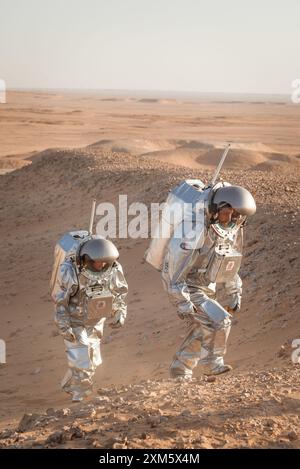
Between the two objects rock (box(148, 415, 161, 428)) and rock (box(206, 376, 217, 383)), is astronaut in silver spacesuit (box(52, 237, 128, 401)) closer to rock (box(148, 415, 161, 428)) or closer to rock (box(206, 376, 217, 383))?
rock (box(206, 376, 217, 383))

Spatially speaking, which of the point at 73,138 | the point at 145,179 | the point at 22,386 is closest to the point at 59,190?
the point at 145,179

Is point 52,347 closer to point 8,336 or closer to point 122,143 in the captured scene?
point 8,336

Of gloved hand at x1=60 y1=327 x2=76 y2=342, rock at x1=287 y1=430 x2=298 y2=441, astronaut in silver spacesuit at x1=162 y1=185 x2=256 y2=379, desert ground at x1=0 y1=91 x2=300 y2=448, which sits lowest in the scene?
desert ground at x1=0 y1=91 x2=300 y2=448

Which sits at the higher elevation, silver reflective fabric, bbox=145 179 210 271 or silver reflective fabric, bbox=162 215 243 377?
silver reflective fabric, bbox=145 179 210 271

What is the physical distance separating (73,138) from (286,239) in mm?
39917

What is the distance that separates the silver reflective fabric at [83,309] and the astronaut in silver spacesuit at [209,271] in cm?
61

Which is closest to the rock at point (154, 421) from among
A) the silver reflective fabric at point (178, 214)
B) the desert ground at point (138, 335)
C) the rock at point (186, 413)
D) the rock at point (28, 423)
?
the desert ground at point (138, 335)

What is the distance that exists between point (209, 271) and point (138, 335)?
3.56 m

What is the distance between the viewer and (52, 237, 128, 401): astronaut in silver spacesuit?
7441 mm

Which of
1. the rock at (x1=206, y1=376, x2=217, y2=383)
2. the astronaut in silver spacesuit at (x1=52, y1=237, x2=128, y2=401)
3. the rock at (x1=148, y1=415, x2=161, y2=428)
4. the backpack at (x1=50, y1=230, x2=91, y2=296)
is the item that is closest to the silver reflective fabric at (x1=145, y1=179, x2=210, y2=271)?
the astronaut in silver spacesuit at (x1=52, y1=237, x2=128, y2=401)

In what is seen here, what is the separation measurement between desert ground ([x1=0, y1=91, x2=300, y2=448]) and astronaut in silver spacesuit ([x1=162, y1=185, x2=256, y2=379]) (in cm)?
41

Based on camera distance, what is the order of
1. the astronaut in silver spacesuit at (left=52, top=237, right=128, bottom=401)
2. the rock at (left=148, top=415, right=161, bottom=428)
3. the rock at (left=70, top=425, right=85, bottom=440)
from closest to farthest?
the rock at (left=70, top=425, right=85, bottom=440) → the rock at (left=148, top=415, right=161, bottom=428) → the astronaut in silver spacesuit at (left=52, top=237, right=128, bottom=401)

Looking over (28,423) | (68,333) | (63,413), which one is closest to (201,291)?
(68,333)

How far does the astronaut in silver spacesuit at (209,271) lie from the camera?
7324mm
